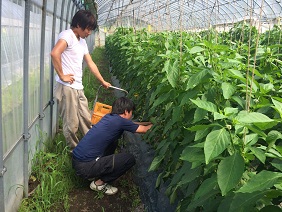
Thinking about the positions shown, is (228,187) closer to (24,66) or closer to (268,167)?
(268,167)

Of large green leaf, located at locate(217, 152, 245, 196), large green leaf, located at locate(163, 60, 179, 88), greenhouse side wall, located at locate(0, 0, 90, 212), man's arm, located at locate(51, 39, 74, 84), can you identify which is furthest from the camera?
man's arm, located at locate(51, 39, 74, 84)

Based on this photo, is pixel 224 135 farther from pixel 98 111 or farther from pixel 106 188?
pixel 98 111

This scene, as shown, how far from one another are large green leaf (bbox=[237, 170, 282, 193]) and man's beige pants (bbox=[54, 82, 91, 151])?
343 centimetres

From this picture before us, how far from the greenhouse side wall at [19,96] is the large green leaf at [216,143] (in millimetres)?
1738

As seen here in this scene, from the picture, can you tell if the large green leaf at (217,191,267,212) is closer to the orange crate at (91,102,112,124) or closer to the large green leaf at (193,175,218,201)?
the large green leaf at (193,175,218,201)

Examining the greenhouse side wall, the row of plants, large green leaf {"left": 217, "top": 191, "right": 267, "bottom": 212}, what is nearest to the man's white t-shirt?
the greenhouse side wall

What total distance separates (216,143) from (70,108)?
10.6ft

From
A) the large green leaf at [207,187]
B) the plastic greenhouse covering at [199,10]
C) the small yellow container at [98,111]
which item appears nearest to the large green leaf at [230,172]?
the large green leaf at [207,187]

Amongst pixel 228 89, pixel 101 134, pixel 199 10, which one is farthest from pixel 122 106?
pixel 199 10

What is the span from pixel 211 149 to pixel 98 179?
2529 millimetres

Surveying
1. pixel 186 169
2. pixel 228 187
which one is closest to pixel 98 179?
pixel 186 169

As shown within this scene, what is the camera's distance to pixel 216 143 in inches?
58.5

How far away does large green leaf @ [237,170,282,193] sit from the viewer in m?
1.22

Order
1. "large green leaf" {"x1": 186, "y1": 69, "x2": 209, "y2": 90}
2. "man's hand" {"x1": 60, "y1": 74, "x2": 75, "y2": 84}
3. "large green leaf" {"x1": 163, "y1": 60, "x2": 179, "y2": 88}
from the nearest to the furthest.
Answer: "large green leaf" {"x1": 186, "y1": 69, "x2": 209, "y2": 90}, "large green leaf" {"x1": 163, "y1": 60, "x2": 179, "y2": 88}, "man's hand" {"x1": 60, "y1": 74, "x2": 75, "y2": 84}
